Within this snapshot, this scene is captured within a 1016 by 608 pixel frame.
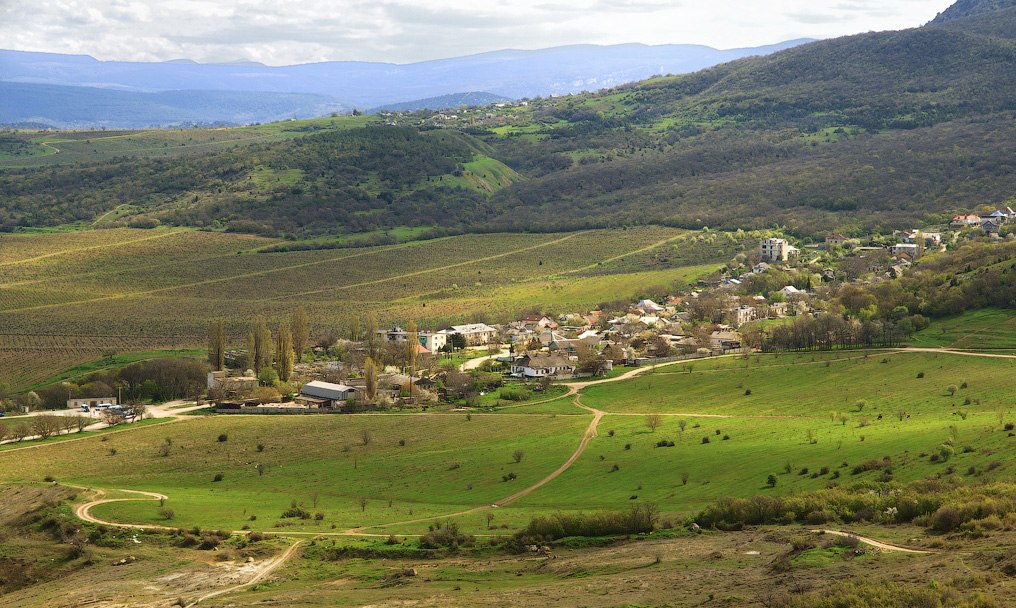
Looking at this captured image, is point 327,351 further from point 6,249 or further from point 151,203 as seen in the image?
Answer: point 151,203

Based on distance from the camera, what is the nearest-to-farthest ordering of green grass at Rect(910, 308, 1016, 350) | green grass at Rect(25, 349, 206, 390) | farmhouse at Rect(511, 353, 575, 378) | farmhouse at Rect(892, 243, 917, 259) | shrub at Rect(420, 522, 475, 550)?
shrub at Rect(420, 522, 475, 550), green grass at Rect(910, 308, 1016, 350), farmhouse at Rect(511, 353, 575, 378), green grass at Rect(25, 349, 206, 390), farmhouse at Rect(892, 243, 917, 259)

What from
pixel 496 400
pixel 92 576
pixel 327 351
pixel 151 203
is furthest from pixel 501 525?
pixel 151 203

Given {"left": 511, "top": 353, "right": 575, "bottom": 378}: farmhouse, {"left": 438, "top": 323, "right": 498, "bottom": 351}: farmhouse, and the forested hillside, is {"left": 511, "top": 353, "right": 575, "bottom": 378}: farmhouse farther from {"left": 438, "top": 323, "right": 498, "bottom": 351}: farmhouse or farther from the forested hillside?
the forested hillside

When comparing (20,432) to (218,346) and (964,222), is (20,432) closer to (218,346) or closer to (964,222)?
(218,346)

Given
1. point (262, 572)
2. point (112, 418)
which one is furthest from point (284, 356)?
point (262, 572)

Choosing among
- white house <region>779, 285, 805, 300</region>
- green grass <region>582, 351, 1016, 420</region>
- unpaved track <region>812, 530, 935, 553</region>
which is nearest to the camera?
unpaved track <region>812, 530, 935, 553</region>

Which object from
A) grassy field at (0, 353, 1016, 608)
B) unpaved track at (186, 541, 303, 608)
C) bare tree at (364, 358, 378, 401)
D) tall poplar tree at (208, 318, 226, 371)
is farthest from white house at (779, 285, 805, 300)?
unpaved track at (186, 541, 303, 608)
